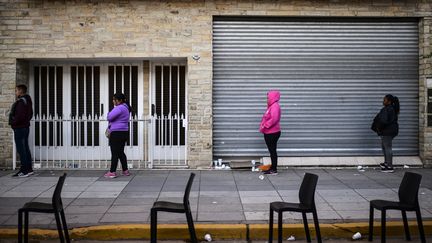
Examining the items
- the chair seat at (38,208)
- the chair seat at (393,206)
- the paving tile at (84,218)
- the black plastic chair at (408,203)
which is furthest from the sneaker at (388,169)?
the chair seat at (38,208)

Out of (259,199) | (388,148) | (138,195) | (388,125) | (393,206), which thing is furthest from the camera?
(388,148)

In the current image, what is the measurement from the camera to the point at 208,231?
641 cm

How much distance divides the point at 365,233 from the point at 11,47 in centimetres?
919

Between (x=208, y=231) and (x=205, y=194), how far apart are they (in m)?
2.11

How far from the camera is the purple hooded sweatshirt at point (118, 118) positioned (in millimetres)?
10062

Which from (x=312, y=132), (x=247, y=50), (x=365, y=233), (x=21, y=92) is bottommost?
(x=365, y=233)

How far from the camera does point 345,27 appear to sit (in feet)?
39.0

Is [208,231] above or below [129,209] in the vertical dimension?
below

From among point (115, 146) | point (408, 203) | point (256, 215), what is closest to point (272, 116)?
point (115, 146)

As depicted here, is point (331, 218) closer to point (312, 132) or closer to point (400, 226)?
point (400, 226)

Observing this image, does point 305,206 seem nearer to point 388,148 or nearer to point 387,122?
point 387,122

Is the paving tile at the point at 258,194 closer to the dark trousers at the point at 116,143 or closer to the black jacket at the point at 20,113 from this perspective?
the dark trousers at the point at 116,143

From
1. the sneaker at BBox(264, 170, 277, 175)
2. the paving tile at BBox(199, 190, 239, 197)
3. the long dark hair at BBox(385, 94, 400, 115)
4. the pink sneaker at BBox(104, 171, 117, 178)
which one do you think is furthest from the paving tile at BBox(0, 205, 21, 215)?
the long dark hair at BBox(385, 94, 400, 115)

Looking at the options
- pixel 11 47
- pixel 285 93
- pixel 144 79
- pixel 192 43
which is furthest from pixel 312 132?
pixel 11 47
